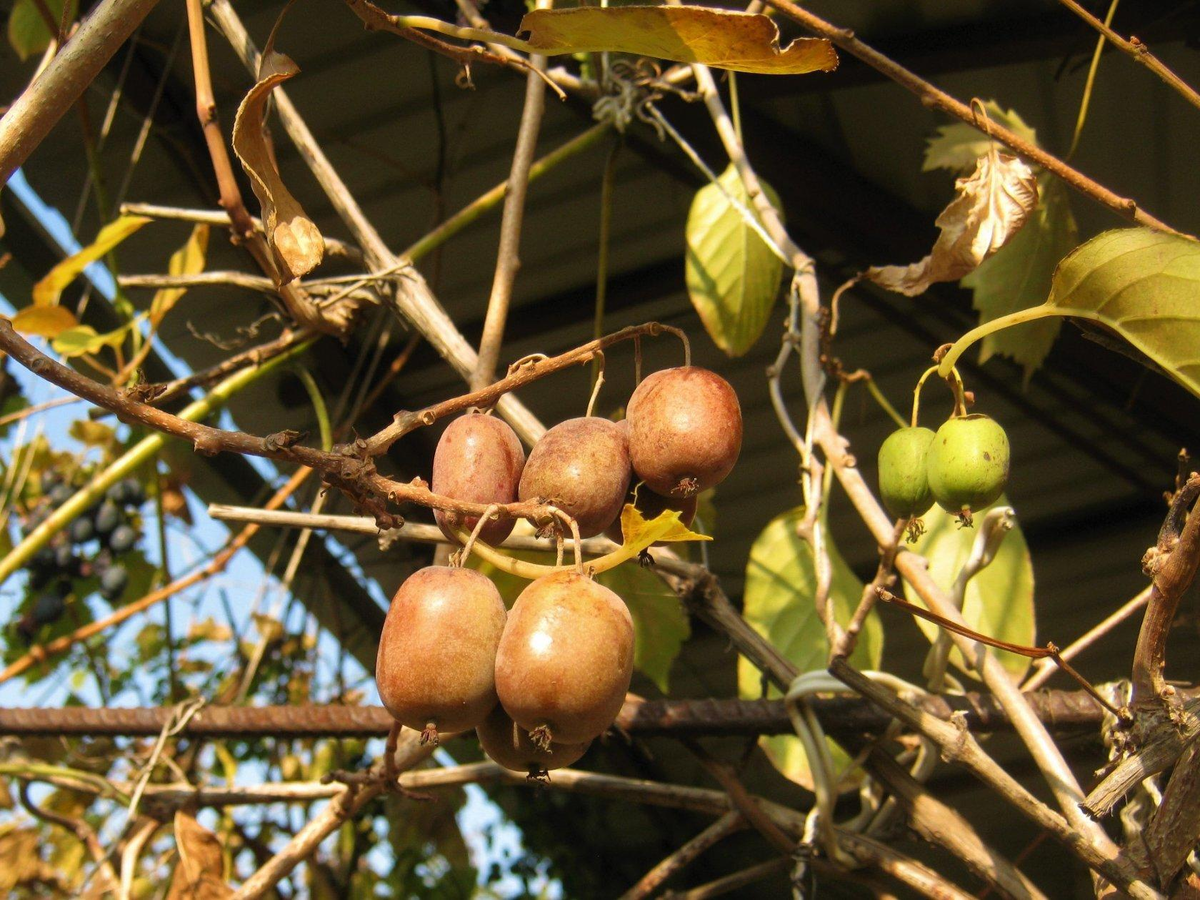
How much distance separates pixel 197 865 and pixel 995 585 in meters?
1.01

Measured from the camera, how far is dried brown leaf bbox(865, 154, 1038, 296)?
37.0 inches

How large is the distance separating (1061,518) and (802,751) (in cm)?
189

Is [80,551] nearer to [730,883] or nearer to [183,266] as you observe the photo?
[183,266]

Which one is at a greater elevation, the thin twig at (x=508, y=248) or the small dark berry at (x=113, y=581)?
the thin twig at (x=508, y=248)

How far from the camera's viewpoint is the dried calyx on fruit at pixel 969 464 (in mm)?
751

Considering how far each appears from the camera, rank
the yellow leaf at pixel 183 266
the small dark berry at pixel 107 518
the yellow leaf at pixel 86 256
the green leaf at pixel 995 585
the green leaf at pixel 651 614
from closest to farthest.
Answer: the green leaf at pixel 995 585 → the green leaf at pixel 651 614 → the yellow leaf at pixel 86 256 → the yellow leaf at pixel 183 266 → the small dark berry at pixel 107 518

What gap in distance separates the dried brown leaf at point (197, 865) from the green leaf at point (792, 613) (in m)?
0.68

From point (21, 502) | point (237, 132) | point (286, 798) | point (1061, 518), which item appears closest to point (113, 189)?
point (21, 502)

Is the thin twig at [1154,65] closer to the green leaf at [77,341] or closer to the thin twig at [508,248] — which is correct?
the thin twig at [508,248]

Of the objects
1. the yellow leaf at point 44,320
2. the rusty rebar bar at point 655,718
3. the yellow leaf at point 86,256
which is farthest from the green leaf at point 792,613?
the yellow leaf at point 44,320

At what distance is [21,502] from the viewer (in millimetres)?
2287

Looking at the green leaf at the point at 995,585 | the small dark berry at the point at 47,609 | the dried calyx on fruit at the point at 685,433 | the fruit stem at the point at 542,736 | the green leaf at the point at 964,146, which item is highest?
the green leaf at the point at 964,146

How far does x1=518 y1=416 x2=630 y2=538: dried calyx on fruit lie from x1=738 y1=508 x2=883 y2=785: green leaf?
1.91 ft

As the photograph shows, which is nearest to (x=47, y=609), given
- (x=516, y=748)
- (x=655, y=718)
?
(x=655, y=718)
